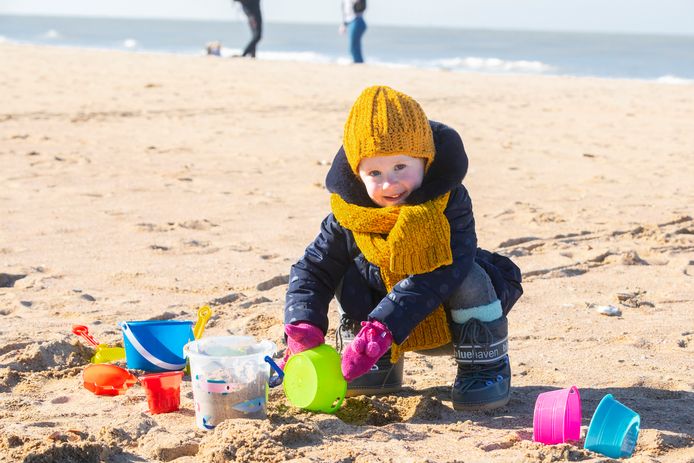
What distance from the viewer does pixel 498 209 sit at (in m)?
5.55

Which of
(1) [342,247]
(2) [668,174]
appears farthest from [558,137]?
(1) [342,247]

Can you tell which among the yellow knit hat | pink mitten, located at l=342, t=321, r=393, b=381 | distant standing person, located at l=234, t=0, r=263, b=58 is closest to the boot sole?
pink mitten, located at l=342, t=321, r=393, b=381

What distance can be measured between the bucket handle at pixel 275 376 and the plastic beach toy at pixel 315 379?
35mm

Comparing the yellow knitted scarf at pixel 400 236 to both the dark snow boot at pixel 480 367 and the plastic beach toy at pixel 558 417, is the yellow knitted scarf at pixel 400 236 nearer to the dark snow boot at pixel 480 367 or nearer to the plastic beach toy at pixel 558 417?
the dark snow boot at pixel 480 367

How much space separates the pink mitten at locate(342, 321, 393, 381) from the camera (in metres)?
2.56

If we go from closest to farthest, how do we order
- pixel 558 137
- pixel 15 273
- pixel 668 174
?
1. pixel 15 273
2. pixel 668 174
3. pixel 558 137

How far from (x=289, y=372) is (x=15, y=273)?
1899 millimetres

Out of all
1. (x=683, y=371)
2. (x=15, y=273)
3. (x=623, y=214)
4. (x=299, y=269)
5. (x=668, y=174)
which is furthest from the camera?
(x=668, y=174)

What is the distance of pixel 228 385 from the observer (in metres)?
2.54

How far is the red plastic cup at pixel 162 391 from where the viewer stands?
2.68m

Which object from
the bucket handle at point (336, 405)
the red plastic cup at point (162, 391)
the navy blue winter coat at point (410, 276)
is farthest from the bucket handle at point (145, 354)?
the bucket handle at point (336, 405)

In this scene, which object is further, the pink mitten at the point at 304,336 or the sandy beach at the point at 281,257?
the pink mitten at the point at 304,336

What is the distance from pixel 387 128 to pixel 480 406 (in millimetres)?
830

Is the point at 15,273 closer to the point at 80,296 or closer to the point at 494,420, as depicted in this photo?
the point at 80,296
